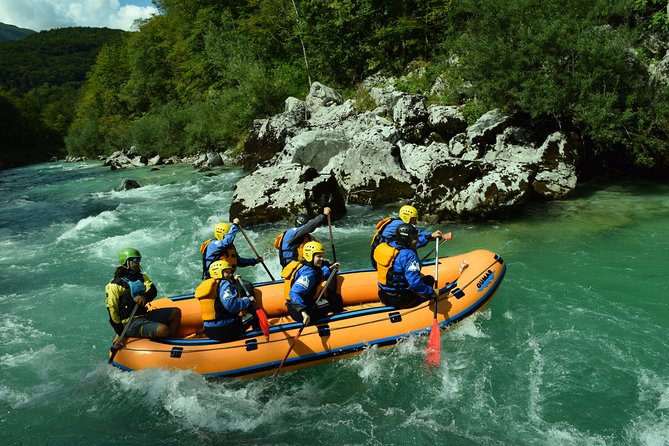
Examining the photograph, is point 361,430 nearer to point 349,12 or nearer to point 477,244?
point 477,244

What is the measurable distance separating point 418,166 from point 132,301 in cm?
953

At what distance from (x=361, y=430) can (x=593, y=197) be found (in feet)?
32.6

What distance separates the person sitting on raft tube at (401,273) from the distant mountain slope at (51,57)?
117m

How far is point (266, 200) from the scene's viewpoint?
40.6ft

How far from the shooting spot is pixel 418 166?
13.3 m

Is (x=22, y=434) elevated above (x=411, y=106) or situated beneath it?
situated beneath

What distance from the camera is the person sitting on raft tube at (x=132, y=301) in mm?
5633

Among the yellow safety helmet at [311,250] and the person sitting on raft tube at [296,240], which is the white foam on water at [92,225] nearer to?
the person sitting on raft tube at [296,240]

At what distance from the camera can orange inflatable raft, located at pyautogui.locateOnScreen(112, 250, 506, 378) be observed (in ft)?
18.2

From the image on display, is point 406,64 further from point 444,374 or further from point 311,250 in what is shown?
point 444,374

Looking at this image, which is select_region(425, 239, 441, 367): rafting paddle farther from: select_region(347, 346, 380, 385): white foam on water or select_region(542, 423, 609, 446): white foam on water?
select_region(542, 423, 609, 446): white foam on water

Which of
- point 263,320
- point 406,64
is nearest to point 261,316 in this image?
point 263,320

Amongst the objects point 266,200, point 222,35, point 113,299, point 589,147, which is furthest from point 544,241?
point 222,35

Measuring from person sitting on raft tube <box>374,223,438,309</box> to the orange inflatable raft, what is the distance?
0.16 meters
